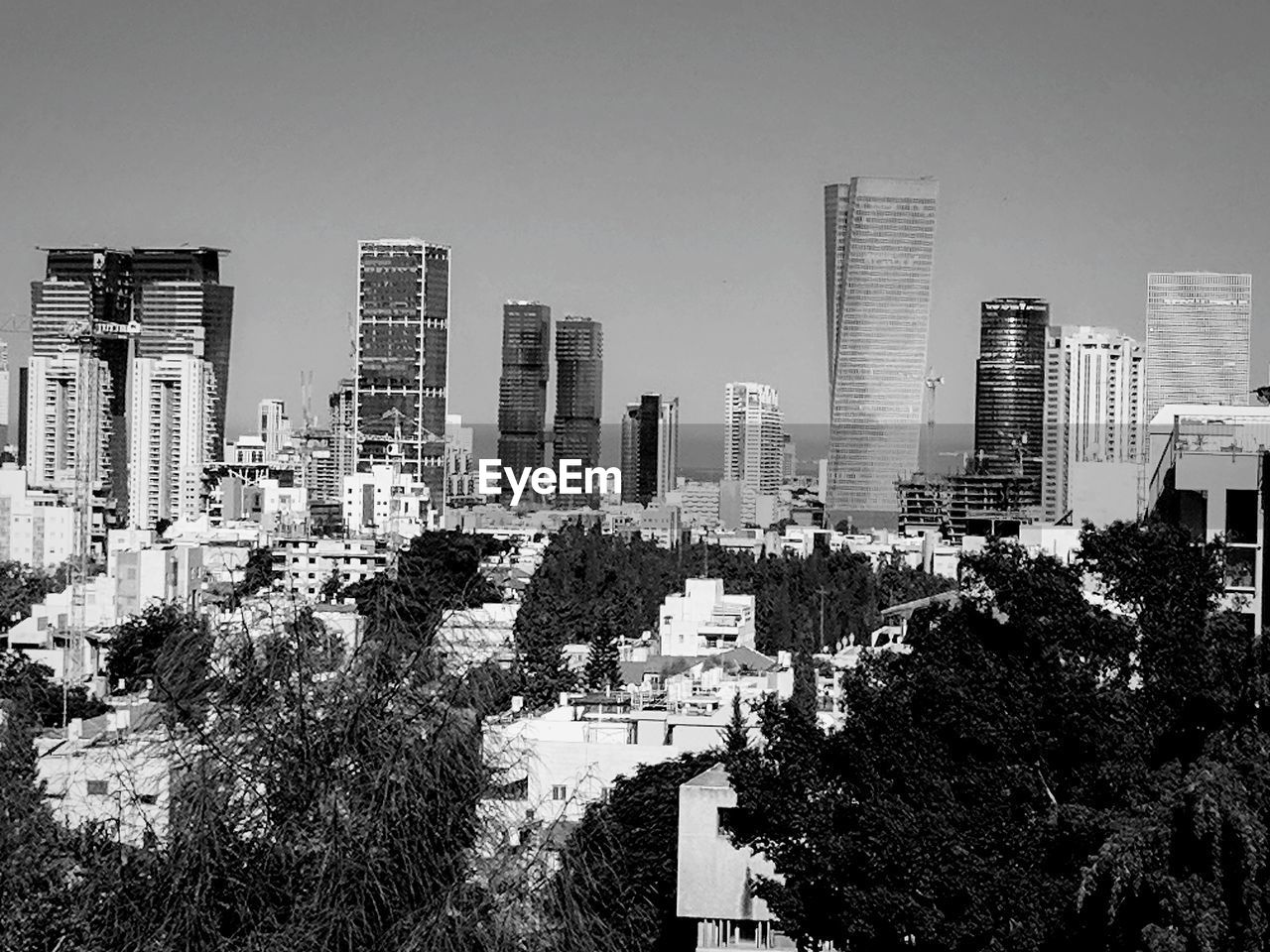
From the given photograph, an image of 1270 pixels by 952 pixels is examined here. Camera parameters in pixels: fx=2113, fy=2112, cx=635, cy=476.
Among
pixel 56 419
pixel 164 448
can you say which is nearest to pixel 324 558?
pixel 164 448

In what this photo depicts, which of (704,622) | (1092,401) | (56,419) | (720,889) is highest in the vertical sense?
(1092,401)

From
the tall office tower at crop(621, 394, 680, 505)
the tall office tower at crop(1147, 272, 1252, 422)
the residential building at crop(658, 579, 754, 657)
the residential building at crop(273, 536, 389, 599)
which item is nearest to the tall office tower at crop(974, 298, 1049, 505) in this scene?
the tall office tower at crop(1147, 272, 1252, 422)

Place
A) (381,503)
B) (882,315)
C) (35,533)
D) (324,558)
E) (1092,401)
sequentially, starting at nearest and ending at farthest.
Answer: (324,558)
(35,533)
(381,503)
(882,315)
(1092,401)

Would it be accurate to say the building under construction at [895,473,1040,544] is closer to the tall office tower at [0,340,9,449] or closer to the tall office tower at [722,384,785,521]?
the tall office tower at [722,384,785,521]

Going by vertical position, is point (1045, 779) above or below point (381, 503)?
above

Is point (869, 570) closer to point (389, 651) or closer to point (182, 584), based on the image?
point (182, 584)

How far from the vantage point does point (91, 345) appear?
7575 cm

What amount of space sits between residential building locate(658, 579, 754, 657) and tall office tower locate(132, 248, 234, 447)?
73.2 m

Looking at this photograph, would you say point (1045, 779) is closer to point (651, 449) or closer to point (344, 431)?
point (344, 431)

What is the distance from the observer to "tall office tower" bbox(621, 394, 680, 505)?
4309 inches

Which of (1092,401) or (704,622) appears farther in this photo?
(1092,401)

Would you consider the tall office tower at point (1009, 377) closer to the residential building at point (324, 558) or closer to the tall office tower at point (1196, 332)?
the tall office tower at point (1196, 332)

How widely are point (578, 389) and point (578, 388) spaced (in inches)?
2.1

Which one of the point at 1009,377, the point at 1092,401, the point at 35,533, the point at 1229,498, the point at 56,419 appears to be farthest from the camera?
the point at 1009,377
